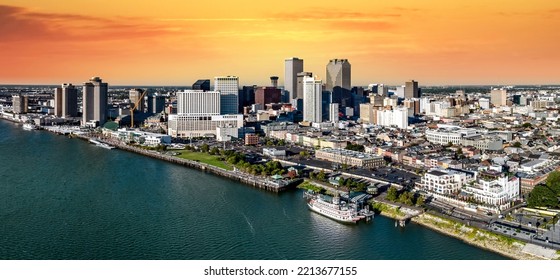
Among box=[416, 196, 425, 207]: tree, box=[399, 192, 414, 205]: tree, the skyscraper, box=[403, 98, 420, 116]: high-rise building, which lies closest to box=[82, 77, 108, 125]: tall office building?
the skyscraper

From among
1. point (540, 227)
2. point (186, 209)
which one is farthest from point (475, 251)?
point (186, 209)

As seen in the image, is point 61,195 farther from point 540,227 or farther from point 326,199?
point 540,227

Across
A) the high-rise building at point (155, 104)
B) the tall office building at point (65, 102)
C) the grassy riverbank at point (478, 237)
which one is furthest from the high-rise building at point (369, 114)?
the grassy riverbank at point (478, 237)

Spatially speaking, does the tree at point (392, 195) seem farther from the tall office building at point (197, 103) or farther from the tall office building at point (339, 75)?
the tall office building at point (339, 75)

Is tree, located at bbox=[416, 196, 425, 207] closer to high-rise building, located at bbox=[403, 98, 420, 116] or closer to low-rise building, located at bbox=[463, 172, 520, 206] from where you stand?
low-rise building, located at bbox=[463, 172, 520, 206]

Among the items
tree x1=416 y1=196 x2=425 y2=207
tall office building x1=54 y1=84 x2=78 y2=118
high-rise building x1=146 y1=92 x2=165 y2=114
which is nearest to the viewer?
tree x1=416 y1=196 x2=425 y2=207

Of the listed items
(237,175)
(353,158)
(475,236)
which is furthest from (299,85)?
(475,236)
